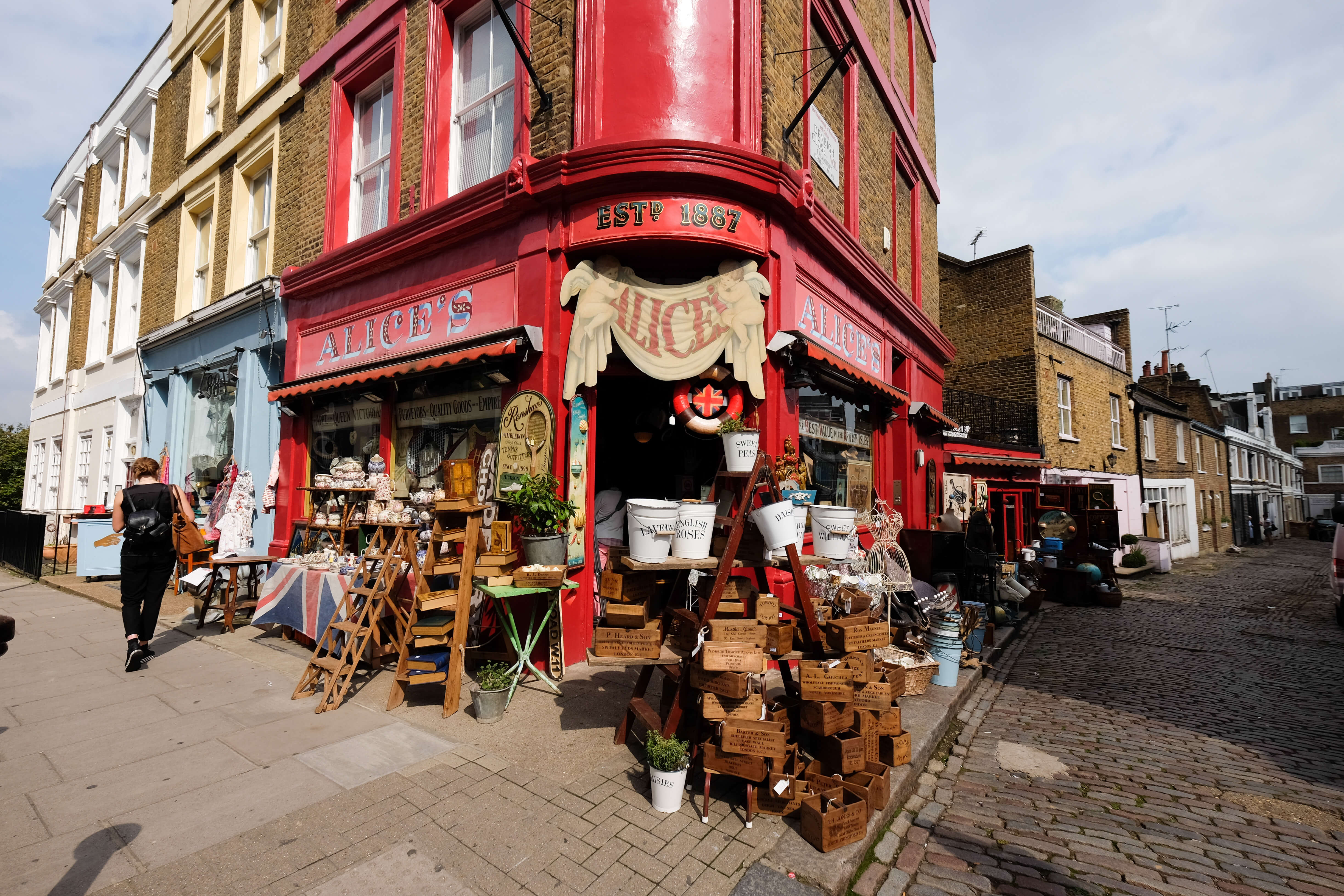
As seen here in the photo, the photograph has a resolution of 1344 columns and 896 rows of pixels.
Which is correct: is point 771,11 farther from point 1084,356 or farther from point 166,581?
point 1084,356

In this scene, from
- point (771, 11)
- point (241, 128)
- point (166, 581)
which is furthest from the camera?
point (241, 128)

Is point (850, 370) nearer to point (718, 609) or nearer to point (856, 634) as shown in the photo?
point (856, 634)

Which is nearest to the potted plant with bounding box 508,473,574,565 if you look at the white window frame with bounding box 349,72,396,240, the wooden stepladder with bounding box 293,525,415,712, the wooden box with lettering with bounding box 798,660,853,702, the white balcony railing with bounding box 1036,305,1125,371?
the wooden stepladder with bounding box 293,525,415,712

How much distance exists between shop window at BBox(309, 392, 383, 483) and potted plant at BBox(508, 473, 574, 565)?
434cm

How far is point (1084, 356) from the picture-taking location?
18281mm

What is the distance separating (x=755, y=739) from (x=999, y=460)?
1360 cm

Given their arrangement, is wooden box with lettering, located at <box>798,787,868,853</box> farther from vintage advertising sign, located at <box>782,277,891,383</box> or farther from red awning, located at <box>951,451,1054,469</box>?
red awning, located at <box>951,451,1054,469</box>

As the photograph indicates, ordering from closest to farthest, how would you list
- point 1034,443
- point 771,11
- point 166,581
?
point 166,581, point 771,11, point 1034,443

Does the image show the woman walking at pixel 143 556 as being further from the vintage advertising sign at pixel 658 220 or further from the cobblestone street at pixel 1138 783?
the cobblestone street at pixel 1138 783

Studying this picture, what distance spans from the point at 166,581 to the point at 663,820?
6.12 meters

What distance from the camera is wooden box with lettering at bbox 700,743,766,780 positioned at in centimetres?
330

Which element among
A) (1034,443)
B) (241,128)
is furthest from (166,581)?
(1034,443)

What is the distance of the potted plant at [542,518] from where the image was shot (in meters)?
5.04

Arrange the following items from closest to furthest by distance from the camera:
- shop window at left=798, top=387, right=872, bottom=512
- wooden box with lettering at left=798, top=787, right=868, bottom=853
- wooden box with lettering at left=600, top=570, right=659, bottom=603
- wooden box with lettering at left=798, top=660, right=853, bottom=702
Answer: wooden box with lettering at left=798, top=787, right=868, bottom=853 < wooden box with lettering at left=798, top=660, right=853, bottom=702 < wooden box with lettering at left=600, top=570, right=659, bottom=603 < shop window at left=798, top=387, right=872, bottom=512
